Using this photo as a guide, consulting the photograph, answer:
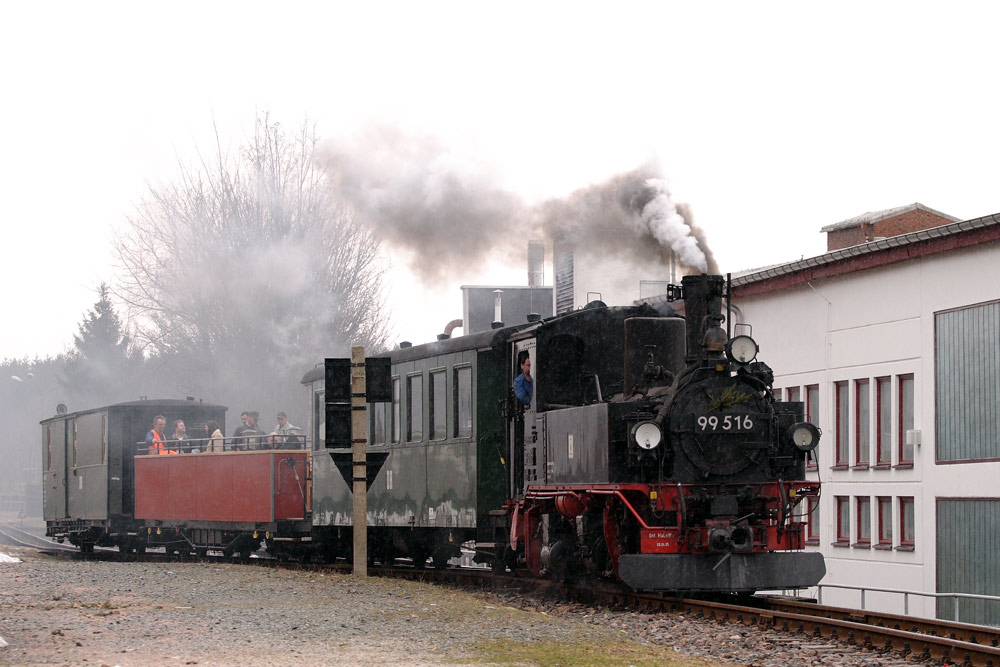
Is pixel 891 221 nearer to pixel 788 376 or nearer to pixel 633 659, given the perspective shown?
pixel 788 376

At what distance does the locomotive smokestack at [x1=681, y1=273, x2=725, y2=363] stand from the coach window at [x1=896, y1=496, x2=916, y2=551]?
850 centimetres

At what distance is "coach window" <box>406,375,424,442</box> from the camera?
17.1 m

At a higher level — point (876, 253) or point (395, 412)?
point (876, 253)

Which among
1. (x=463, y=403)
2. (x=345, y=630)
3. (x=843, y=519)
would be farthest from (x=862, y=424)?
(x=345, y=630)

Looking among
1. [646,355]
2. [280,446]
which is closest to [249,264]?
[280,446]

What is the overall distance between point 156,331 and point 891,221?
1029 inches

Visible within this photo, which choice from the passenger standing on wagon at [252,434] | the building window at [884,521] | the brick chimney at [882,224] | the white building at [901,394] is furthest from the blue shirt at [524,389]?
the brick chimney at [882,224]

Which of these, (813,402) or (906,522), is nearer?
(906,522)

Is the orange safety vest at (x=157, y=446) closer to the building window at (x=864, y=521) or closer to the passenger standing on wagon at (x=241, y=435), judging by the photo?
the passenger standing on wagon at (x=241, y=435)

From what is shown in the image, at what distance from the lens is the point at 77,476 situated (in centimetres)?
2781

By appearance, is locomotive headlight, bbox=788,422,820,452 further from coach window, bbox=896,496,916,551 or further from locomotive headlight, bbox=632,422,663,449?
coach window, bbox=896,496,916,551

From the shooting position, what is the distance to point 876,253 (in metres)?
19.4

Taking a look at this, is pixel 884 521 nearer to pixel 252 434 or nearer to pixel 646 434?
pixel 646 434

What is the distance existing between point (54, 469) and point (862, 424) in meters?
18.6
